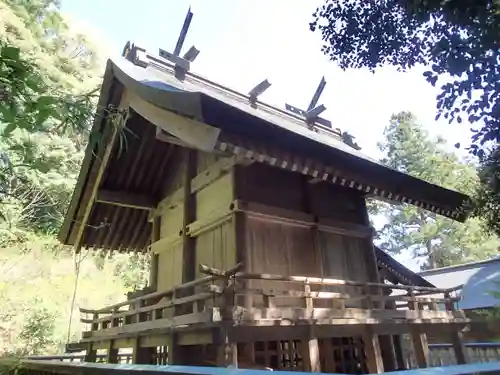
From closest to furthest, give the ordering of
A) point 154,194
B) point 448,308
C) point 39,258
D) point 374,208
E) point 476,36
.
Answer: point 476,36
point 448,308
point 154,194
point 39,258
point 374,208

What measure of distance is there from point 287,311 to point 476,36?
394 cm

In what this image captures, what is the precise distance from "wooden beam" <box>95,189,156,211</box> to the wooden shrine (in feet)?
0.10

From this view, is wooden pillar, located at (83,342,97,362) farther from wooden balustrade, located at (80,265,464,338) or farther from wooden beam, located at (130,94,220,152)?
wooden beam, located at (130,94,220,152)

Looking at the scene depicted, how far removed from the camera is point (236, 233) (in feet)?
19.6

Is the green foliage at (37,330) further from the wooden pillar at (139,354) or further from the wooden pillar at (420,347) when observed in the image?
the wooden pillar at (420,347)

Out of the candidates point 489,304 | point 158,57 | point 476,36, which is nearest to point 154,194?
point 158,57

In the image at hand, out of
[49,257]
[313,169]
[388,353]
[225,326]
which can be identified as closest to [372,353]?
[388,353]

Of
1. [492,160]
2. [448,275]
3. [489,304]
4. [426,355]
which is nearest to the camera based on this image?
[492,160]

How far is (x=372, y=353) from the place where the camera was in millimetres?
5996

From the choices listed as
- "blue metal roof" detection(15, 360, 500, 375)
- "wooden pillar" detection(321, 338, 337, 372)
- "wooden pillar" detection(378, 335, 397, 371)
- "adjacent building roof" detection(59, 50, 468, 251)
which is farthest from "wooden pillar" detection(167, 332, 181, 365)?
"wooden pillar" detection(378, 335, 397, 371)

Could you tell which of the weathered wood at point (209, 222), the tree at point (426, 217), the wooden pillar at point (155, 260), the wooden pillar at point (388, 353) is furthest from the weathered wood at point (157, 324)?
the tree at point (426, 217)

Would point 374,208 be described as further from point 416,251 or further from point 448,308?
point 448,308

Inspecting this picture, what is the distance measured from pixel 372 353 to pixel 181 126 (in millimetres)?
4586

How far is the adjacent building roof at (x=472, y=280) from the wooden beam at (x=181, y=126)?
12905mm
